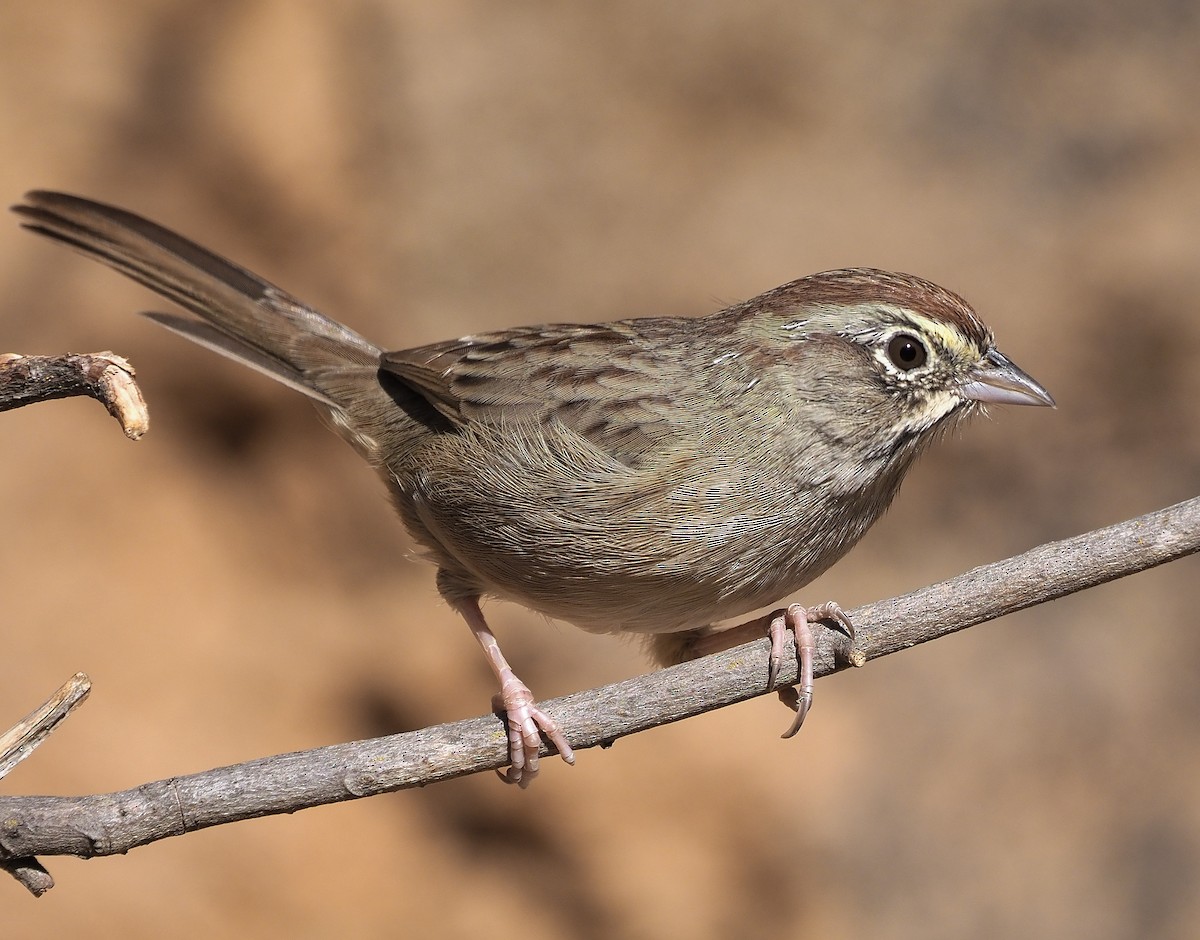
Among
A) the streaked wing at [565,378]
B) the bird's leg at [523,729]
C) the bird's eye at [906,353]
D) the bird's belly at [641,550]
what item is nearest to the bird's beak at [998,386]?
the bird's eye at [906,353]

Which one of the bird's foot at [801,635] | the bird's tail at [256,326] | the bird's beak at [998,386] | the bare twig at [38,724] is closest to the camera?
the bare twig at [38,724]

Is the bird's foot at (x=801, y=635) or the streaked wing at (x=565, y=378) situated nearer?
the bird's foot at (x=801, y=635)

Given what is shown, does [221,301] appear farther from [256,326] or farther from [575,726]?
[575,726]

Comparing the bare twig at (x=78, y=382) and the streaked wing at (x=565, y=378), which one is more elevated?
the streaked wing at (x=565, y=378)

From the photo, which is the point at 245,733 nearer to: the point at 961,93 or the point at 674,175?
the point at 674,175

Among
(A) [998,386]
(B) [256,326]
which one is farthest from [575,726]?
(B) [256,326]

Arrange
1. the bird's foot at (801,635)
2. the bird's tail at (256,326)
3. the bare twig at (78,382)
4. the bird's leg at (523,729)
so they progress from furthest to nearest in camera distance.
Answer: the bird's tail at (256,326) < the bird's leg at (523,729) < the bird's foot at (801,635) < the bare twig at (78,382)

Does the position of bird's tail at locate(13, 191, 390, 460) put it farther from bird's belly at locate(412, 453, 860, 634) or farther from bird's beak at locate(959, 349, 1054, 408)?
bird's beak at locate(959, 349, 1054, 408)

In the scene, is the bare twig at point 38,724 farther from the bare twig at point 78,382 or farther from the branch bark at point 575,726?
the bare twig at point 78,382
